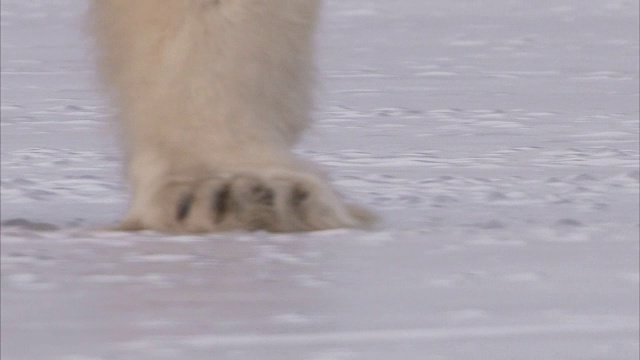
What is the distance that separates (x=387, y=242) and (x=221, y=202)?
0.49 ft

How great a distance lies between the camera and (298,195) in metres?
1.42

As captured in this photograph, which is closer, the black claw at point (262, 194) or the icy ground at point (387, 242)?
the icy ground at point (387, 242)

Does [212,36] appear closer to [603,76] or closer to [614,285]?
[614,285]

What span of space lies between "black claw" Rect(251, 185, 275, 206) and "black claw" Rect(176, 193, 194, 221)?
0.19 ft

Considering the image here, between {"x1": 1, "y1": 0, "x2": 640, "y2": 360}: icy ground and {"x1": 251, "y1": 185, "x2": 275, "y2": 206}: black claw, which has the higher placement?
{"x1": 251, "y1": 185, "x2": 275, "y2": 206}: black claw

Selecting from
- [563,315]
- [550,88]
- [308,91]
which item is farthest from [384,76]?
[563,315]

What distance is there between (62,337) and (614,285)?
0.39 meters

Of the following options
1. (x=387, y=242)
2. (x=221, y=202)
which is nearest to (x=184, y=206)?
(x=221, y=202)

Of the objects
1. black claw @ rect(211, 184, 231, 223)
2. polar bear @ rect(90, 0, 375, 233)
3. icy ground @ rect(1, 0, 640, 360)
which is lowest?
icy ground @ rect(1, 0, 640, 360)

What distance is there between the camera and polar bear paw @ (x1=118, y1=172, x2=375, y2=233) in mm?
1396

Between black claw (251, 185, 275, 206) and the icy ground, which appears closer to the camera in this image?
the icy ground

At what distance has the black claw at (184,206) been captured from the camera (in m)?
1.42

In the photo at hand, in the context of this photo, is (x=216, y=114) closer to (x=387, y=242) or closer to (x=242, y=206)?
(x=242, y=206)

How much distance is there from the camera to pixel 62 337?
3.19ft
